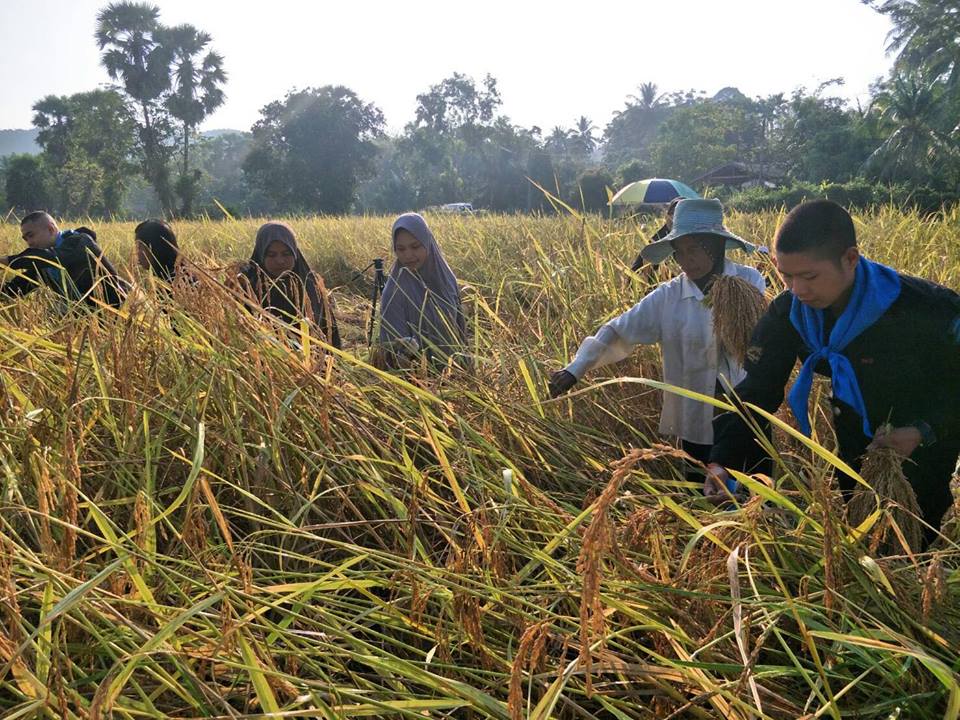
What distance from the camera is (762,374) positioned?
1743 mm

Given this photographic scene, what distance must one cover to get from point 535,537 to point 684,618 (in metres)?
0.37

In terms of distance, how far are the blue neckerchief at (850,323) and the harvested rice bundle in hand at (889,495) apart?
0.91 ft

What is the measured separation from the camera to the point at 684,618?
3.55 feet

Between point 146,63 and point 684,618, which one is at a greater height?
point 146,63

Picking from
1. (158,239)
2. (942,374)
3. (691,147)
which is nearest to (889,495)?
(942,374)

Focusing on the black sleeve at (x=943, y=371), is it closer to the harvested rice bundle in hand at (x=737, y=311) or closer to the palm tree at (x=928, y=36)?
the harvested rice bundle in hand at (x=737, y=311)

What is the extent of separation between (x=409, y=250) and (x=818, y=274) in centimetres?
203

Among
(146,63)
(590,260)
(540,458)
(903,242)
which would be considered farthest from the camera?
(146,63)

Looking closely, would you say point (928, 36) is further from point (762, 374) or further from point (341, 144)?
point (762, 374)

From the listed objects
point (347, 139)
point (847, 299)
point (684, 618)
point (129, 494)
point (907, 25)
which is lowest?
point (684, 618)

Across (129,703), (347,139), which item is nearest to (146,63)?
(347,139)

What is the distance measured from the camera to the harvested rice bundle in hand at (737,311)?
186 centimetres

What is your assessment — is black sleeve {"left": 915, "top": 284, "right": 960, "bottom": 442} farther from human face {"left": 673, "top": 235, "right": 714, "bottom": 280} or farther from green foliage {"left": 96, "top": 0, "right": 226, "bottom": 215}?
green foliage {"left": 96, "top": 0, "right": 226, "bottom": 215}

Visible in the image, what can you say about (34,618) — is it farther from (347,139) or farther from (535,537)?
(347,139)
